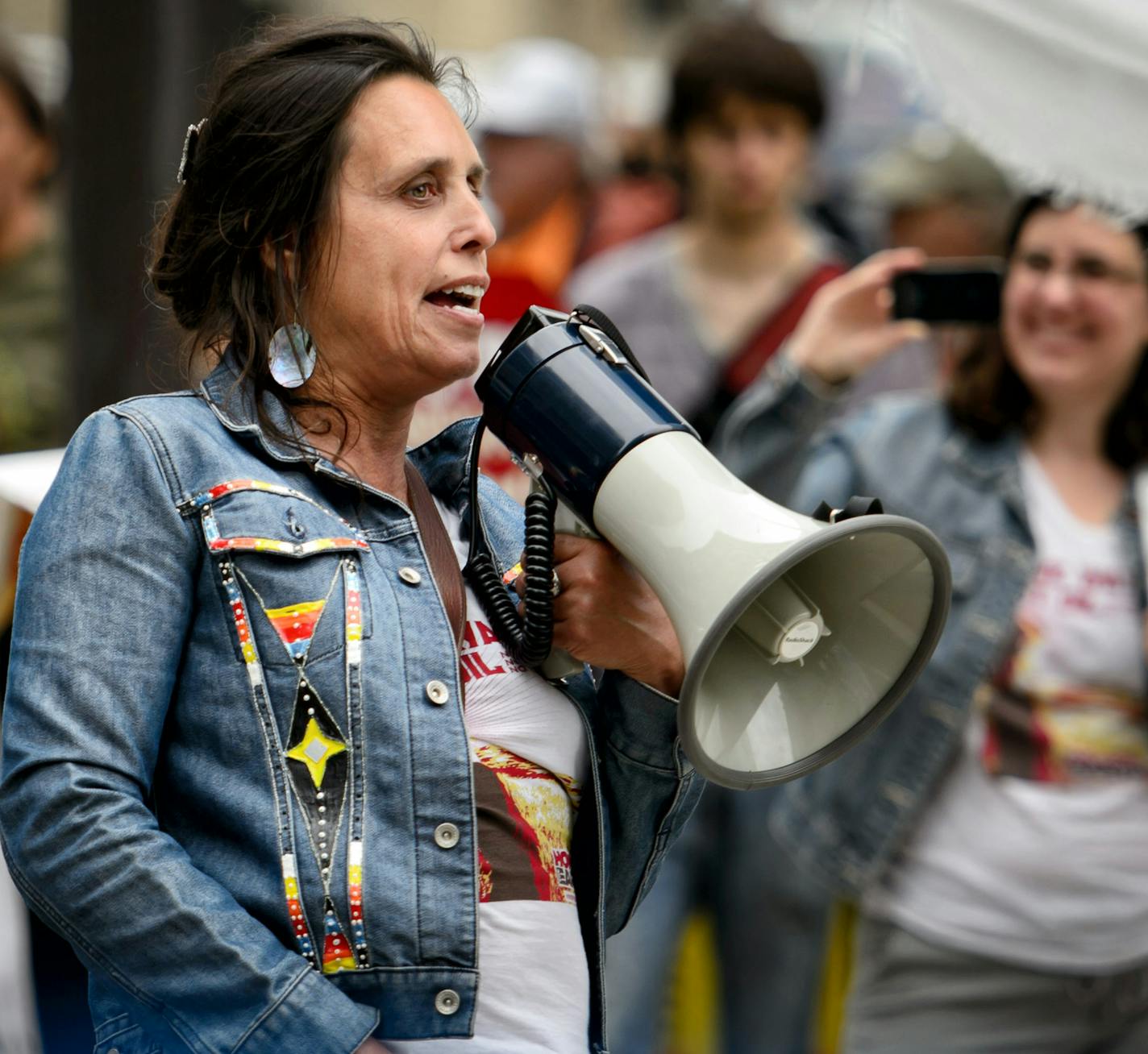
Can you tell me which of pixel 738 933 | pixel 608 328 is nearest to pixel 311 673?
pixel 608 328

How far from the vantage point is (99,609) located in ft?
6.02

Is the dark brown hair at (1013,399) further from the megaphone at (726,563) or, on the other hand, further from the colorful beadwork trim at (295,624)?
the colorful beadwork trim at (295,624)

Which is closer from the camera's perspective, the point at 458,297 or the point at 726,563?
the point at 726,563

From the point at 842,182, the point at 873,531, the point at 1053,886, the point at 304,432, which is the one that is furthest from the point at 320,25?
the point at 842,182

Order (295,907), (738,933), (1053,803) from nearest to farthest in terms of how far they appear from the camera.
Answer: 1. (295,907)
2. (1053,803)
3. (738,933)

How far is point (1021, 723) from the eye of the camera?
363 centimetres

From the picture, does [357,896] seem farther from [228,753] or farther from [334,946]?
[228,753]

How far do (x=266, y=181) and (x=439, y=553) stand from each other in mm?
463

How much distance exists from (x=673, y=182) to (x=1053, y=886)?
4.38 m

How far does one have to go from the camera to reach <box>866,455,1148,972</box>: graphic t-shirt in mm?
3578

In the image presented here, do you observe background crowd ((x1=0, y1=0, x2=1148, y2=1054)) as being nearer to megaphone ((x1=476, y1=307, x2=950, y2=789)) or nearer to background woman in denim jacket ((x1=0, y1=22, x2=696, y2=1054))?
background woman in denim jacket ((x1=0, y1=22, x2=696, y2=1054))

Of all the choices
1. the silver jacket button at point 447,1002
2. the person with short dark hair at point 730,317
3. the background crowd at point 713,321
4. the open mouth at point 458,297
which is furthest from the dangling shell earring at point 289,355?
the person with short dark hair at point 730,317

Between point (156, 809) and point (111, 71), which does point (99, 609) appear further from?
point (111, 71)

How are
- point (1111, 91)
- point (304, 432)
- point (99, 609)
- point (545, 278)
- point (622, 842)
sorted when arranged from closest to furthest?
point (99, 609), point (304, 432), point (622, 842), point (1111, 91), point (545, 278)
